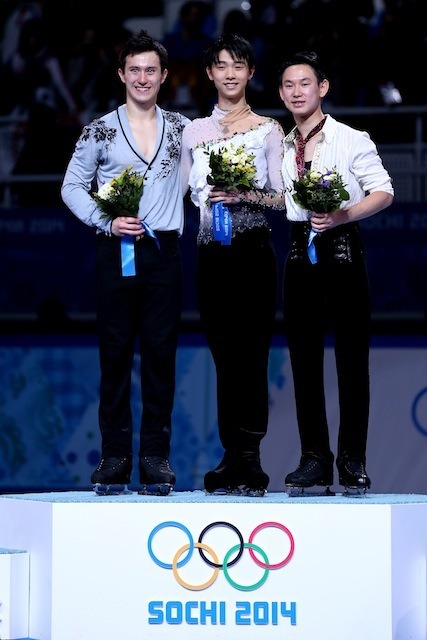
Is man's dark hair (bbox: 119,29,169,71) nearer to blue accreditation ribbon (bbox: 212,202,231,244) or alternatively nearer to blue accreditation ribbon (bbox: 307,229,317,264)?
blue accreditation ribbon (bbox: 212,202,231,244)

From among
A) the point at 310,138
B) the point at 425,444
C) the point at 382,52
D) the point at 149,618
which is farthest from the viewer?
the point at 382,52

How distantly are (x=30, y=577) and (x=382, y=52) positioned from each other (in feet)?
18.2

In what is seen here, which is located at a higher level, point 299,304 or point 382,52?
point 382,52

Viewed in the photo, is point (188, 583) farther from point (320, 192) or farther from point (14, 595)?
point (320, 192)

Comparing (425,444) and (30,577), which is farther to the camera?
(425,444)

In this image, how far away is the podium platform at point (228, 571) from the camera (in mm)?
4844

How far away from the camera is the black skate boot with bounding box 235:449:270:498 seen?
523 centimetres

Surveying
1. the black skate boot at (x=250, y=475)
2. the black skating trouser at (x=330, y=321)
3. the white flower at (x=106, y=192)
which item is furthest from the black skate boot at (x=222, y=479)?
the white flower at (x=106, y=192)

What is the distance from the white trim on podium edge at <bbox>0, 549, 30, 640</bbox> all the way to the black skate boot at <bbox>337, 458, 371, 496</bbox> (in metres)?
1.32

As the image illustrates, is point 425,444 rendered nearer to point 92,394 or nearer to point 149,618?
point 92,394

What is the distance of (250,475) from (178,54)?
550 centimetres

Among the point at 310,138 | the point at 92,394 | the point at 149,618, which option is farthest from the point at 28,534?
the point at 92,394

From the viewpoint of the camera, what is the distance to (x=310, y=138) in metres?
5.24

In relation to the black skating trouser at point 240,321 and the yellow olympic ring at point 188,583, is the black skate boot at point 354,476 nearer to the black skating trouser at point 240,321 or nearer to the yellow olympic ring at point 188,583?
the black skating trouser at point 240,321
